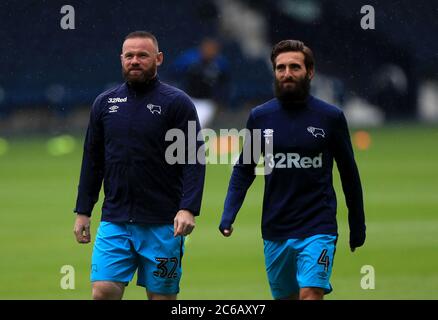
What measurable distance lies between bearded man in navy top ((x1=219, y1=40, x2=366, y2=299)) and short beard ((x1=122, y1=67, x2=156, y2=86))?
2.46 feet

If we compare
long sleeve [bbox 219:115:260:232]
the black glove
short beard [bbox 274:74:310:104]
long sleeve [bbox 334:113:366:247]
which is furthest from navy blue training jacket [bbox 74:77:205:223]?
the black glove

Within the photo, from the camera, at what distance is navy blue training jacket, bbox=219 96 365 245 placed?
27.6ft

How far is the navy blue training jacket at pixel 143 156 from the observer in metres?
8.61

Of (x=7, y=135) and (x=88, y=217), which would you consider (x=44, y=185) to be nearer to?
(x=7, y=135)

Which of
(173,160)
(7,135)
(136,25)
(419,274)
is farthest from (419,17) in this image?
(173,160)

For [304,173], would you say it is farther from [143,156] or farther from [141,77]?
[141,77]

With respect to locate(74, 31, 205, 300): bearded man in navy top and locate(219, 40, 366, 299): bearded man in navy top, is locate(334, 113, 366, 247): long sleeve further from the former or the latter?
locate(74, 31, 205, 300): bearded man in navy top

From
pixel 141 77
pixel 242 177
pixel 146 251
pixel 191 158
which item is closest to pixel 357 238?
pixel 242 177

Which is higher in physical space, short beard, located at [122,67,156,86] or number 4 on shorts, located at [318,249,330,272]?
short beard, located at [122,67,156,86]

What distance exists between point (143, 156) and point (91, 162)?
15.9 inches

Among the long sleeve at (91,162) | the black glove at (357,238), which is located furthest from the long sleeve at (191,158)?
the black glove at (357,238)

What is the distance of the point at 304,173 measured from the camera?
838cm

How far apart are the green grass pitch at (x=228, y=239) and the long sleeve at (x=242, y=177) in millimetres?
2876

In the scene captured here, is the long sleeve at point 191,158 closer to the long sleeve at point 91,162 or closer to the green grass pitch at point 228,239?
the long sleeve at point 91,162
